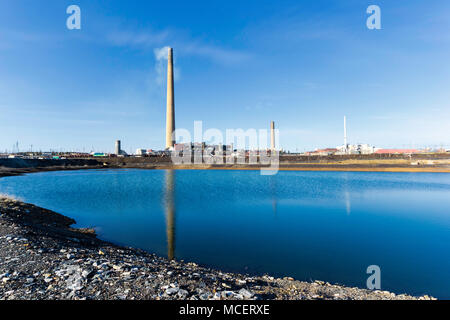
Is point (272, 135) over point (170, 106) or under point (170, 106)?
under

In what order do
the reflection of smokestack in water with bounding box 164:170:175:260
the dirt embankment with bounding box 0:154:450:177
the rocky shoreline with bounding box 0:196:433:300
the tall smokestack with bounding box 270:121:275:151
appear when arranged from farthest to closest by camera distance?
the tall smokestack with bounding box 270:121:275:151 → the dirt embankment with bounding box 0:154:450:177 → the reflection of smokestack in water with bounding box 164:170:175:260 → the rocky shoreline with bounding box 0:196:433:300

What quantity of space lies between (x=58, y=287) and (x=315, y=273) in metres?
9.23

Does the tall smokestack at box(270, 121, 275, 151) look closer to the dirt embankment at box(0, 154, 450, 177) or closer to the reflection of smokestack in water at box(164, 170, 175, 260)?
the dirt embankment at box(0, 154, 450, 177)

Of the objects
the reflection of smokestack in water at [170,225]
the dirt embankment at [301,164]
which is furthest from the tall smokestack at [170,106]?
Result: the reflection of smokestack in water at [170,225]

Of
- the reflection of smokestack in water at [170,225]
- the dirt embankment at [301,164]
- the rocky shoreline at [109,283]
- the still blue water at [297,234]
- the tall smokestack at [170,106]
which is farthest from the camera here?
the tall smokestack at [170,106]

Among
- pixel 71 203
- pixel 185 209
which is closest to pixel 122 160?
pixel 71 203

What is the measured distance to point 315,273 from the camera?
1030cm

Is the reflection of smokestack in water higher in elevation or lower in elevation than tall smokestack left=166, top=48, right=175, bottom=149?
lower

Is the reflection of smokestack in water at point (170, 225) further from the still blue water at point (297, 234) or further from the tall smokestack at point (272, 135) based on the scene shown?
the tall smokestack at point (272, 135)

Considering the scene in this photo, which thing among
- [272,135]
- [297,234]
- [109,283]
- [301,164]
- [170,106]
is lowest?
[297,234]

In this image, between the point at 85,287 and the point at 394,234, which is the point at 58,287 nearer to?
the point at 85,287

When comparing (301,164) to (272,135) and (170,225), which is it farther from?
(170,225)

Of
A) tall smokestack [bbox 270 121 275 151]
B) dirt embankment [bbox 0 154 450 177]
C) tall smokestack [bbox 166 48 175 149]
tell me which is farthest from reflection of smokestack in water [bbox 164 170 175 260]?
tall smokestack [bbox 270 121 275 151]

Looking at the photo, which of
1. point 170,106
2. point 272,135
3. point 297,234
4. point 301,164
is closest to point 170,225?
point 297,234
